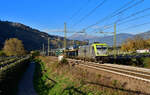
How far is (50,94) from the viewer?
1273 centimetres

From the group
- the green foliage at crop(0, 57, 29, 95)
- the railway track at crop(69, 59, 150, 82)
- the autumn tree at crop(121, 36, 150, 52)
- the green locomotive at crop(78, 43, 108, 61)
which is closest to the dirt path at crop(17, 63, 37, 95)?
the green foliage at crop(0, 57, 29, 95)

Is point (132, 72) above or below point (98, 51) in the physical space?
below

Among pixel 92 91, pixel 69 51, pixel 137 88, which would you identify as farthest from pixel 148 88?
pixel 69 51

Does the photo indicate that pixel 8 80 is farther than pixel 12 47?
No

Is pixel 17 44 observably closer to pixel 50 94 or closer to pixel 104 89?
pixel 50 94

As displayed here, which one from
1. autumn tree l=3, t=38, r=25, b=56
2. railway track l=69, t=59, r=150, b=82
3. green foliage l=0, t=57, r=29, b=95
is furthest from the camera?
autumn tree l=3, t=38, r=25, b=56

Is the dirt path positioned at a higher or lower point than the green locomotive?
lower

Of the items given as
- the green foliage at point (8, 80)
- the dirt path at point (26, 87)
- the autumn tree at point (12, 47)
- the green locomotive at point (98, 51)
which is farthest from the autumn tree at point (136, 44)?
the green foliage at point (8, 80)

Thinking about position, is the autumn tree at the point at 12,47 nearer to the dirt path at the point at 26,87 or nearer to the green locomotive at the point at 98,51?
the green locomotive at the point at 98,51

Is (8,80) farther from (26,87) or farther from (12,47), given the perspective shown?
(12,47)

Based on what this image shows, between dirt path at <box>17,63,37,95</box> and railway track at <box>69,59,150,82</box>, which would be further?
dirt path at <box>17,63,37,95</box>

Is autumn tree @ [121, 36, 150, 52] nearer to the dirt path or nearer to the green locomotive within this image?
the green locomotive

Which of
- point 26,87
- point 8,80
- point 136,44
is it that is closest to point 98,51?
point 26,87

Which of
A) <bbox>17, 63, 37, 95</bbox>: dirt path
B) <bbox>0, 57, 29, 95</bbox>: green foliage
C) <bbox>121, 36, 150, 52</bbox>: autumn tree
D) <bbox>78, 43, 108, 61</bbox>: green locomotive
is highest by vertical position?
<bbox>121, 36, 150, 52</bbox>: autumn tree
